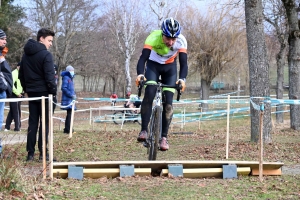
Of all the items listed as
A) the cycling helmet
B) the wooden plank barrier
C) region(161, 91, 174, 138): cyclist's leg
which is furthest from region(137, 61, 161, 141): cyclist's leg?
the wooden plank barrier

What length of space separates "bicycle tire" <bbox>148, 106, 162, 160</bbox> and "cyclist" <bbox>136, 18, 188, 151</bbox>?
0.31ft

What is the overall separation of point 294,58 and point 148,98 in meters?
11.0

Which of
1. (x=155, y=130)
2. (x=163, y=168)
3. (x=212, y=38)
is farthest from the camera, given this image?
(x=212, y=38)

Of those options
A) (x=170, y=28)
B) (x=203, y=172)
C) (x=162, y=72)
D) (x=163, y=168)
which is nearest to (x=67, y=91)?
(x=162, y=72)

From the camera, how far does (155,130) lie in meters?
6.71

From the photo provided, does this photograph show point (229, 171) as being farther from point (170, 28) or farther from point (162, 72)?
point (170, 28)

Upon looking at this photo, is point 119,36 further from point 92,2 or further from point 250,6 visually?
point 250,6

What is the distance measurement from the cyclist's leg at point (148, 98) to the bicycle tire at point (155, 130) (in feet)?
0.30

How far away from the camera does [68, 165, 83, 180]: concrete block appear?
19.4 feet

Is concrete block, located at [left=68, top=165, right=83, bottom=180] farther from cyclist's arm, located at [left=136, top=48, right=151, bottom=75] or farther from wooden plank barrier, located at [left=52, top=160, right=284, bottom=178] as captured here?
cyclist's arm, located at [left=136, top=48, right=151, bottom=75]

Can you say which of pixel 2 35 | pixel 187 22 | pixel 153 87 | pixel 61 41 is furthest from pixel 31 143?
pixel 61 41

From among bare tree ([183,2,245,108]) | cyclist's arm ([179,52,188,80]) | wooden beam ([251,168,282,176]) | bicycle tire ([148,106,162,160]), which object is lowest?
wooden beam ([251,168,282,176])

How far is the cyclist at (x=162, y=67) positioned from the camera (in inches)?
267

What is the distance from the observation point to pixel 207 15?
3175 centimetres
